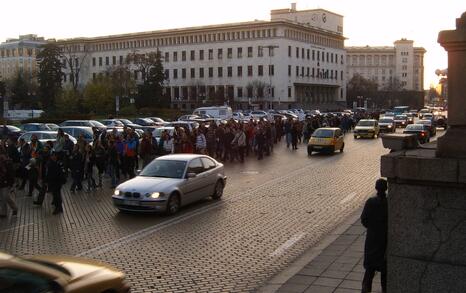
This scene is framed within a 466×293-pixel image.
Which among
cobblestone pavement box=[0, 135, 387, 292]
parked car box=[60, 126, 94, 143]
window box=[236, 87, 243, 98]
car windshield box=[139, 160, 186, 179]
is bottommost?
cobblestone pavement box=[0, 135, 387, 292]

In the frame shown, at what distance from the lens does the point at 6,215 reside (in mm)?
14992

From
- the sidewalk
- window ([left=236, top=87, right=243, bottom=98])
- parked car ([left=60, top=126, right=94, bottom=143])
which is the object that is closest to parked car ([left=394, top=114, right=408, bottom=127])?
parked car ([left=60, top=126, right=94, bottom=143])

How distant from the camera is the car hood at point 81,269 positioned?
20.5 feet

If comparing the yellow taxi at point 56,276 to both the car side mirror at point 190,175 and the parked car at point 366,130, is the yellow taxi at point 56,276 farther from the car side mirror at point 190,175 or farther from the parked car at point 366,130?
the parked car at point 366,130

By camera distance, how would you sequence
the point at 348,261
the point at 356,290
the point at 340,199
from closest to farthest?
the point at 356,290, the point at 348,261, the point at 340,199

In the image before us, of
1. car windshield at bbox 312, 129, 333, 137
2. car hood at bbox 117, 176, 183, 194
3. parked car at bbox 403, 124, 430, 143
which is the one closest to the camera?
car hood at bbox 117, 176, 183, 194

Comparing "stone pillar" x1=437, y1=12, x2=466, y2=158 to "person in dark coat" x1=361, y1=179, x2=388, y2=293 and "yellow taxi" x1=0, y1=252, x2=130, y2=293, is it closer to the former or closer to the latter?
"person in dark coat" x1=361, y1=179, x2=388, y2=293

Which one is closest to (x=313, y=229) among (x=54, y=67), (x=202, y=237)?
(x=202, y=237)

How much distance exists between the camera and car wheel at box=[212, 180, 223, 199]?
1722 cm

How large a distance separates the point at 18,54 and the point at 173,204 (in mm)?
177382

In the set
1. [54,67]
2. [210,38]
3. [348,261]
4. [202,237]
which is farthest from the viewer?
[210,38]

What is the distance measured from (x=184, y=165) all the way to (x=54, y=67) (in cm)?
7552

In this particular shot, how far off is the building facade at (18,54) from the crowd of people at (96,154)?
15527cm

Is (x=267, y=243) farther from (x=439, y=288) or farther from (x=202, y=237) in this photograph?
(x=439, y=288)
